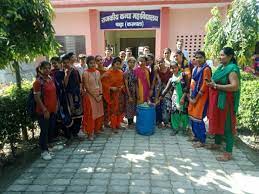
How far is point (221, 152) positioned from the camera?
495 centimetres

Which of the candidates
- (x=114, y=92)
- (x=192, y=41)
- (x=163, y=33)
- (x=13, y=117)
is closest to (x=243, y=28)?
(x=114, y=92)

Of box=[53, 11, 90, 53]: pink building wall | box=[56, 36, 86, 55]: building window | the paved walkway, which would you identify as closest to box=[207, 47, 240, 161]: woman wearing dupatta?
the paved walkway

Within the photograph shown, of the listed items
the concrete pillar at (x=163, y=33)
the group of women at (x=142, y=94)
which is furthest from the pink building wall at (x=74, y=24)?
the group of women at (x=142, y=94)

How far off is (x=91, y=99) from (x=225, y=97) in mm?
2477

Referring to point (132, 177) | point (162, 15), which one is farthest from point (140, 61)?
point (162, 15)

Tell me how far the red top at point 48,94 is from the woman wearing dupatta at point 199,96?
2.35m

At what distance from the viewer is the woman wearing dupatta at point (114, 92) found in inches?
227

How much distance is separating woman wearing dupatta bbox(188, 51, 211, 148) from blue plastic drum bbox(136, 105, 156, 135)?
0.86m

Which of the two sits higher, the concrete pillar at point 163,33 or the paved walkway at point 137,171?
the concrete pillar at point 163,33

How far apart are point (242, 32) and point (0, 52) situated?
475 centimetres

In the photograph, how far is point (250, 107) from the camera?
17.2 ft

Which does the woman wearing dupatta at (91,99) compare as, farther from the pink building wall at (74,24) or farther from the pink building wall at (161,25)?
the pink building wall at (74,24)

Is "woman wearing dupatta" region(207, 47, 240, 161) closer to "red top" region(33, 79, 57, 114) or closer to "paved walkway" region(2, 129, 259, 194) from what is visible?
"paved walkway" region(2, 129, 259, 194)

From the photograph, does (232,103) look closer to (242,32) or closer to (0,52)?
(242,32)
